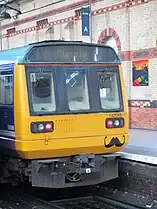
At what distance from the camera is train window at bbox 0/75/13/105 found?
9263mm

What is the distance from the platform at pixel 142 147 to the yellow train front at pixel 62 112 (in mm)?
690

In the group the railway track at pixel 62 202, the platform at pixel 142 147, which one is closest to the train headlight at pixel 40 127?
the railway track at pixel 62 202

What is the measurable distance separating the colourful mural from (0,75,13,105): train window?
8851 mm

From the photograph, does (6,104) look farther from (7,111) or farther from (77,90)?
(77,90)

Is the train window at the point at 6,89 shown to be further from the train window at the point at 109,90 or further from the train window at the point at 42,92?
the train window at the point at 109,90

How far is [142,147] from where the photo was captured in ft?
40.3

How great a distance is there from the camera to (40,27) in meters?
24.9

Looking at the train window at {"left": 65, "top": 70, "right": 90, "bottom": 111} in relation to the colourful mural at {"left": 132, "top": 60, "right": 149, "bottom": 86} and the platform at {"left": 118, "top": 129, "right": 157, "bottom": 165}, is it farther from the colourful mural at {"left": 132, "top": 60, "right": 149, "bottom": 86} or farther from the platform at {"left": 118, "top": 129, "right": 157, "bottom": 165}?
the colourful mural at {"left": 132, "top": 60, "right": 149, "bottom": 86}

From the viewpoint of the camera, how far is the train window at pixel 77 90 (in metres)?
9.25

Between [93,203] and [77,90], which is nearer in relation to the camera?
[77,90]

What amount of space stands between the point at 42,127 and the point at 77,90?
101 centimetres

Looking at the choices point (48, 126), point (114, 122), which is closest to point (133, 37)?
point (114, 122)

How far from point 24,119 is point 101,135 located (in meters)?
1.59

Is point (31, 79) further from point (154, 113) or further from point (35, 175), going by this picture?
point (154, 113)
